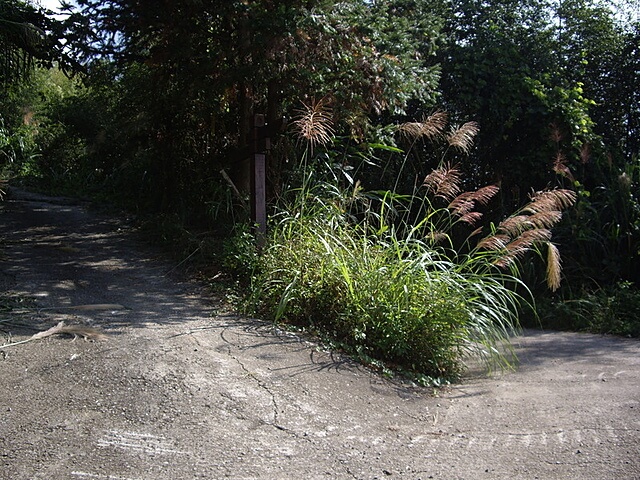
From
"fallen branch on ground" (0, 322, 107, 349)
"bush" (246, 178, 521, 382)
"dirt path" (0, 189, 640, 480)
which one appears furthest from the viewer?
"bush" (246, 178, 521, 382)

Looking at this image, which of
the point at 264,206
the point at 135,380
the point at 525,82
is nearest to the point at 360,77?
the point at 264,206

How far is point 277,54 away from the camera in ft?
23.4

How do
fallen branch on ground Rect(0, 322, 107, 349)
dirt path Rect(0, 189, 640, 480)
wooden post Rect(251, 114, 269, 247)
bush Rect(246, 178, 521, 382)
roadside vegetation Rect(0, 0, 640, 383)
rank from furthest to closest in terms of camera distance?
1. wooden post Rect(251, 114, 269, 247)
2. roadside vegetation Rect(0, 0, 640, 383)
3. bush Rect(246, 178, 521, 382)
4. fallen branch on ground Rect(0, 322, 107, 349)
5. dirt path Rect(0, 189, 640, 480)

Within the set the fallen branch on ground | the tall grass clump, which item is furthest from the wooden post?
the fallen branch on ground

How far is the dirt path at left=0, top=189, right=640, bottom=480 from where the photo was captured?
366cm

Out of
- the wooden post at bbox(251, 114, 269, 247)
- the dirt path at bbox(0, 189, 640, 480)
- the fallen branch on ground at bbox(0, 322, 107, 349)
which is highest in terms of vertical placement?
the wooden post at bbox(251, 114, 269, 247)

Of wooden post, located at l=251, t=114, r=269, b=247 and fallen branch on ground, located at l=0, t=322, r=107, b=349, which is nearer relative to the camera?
fallen branch on ground, located at l=0, t=322, r=107, b=349

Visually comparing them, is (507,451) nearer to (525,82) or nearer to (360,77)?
(360,77)

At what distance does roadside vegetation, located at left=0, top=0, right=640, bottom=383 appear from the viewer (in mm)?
5898

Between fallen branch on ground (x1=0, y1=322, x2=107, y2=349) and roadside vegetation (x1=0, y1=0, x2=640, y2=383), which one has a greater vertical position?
roadside vegetation (x1=0, y1=0, x2=640, y2=383)

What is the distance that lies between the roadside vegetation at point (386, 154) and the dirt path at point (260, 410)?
57 centimetres

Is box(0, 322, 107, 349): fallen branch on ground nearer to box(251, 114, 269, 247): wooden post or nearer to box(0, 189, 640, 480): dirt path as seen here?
box(0, 189, 640, 480): dirt path

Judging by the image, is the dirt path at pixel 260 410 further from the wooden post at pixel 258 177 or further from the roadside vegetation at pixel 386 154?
the wooden post at pixel 258 177

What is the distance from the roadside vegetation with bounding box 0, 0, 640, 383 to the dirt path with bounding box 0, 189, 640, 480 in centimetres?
57
